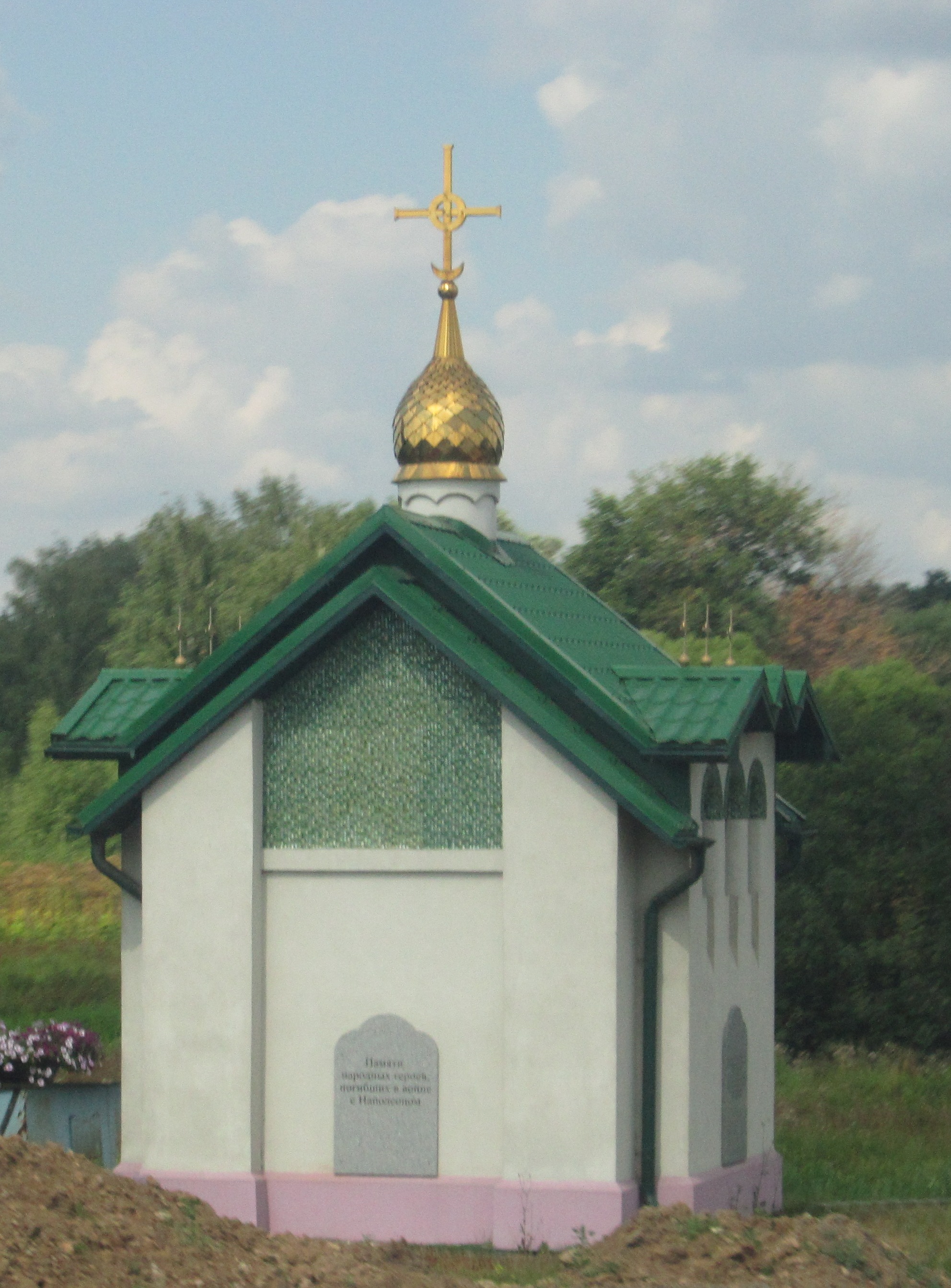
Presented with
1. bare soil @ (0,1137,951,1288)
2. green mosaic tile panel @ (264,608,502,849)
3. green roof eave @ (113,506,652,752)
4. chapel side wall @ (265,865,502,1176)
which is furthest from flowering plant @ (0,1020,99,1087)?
bare soil @ (0,1137,951,1288)

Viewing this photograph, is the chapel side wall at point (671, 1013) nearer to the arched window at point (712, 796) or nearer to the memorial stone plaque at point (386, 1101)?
the arched window at point (712, 796)

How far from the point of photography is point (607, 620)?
1653 cm

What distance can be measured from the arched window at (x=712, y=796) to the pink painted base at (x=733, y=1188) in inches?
97.4

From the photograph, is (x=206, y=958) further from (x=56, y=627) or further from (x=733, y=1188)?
(x=56, y=627)

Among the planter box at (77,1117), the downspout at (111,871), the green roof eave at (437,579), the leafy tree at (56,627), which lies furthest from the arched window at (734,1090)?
the leafy tree at (56,627)

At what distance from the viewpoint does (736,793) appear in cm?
1553

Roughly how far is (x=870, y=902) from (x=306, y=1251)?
16.6m

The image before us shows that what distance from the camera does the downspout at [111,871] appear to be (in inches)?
579

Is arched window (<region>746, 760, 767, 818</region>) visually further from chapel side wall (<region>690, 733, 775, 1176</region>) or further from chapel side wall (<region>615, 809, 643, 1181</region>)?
chapel side wall (<region>615, 809, 643, 1181</region>)

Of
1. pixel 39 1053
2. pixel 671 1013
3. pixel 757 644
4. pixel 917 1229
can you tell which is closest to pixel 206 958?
pixel 671 1013

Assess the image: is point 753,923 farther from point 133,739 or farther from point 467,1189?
point 133,739

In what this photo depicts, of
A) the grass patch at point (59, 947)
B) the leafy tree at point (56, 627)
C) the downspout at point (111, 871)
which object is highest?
the leafy tree at point (56, 627)

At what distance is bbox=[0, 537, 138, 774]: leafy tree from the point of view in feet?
238

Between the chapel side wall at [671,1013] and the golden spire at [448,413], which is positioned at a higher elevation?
the golden spire at [448,413]
